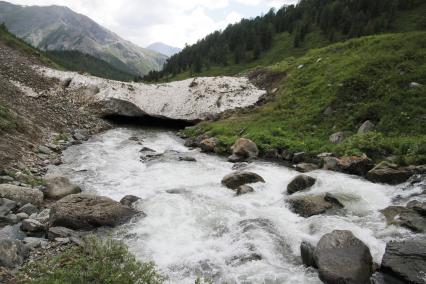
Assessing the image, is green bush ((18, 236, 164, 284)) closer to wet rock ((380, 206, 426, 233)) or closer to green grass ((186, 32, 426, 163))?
wet rock ((380, 206, 426, 233))

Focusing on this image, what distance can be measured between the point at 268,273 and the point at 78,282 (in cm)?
561

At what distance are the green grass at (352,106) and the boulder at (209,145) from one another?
860 mm

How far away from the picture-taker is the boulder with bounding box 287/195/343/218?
15.4m

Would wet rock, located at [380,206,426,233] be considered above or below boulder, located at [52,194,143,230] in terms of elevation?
above

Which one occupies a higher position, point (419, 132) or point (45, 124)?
point (419, 132)

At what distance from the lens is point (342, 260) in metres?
10.9

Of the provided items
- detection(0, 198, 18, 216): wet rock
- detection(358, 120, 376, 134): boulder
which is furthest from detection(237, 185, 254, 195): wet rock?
detection(358, 120, 376, 134): boulder

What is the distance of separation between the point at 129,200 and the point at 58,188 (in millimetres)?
3555

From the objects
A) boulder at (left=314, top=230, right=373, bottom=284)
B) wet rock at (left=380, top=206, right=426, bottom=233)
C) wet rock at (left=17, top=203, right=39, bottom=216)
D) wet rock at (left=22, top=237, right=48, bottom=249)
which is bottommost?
wet rock at (left=22, top=237, right=48, bottom=249)

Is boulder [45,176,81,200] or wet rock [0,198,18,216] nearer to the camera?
wet rock [0,198,18,216]

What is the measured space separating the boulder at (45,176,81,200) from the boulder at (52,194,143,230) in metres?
2.24

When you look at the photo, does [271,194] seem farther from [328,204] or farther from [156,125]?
[156,125]

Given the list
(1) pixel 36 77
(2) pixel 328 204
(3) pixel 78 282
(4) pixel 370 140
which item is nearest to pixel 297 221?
(2) pixel 328 204

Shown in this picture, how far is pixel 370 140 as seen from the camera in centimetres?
2395
